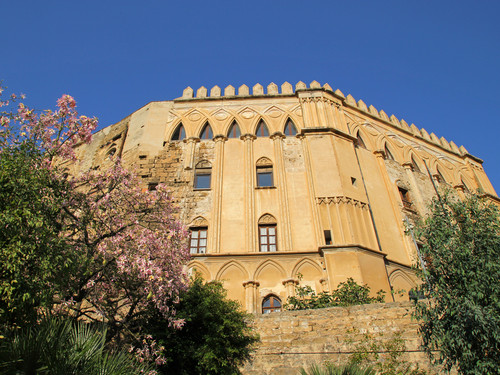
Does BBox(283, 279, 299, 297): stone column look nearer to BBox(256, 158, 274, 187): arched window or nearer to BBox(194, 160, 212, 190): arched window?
BBox(256, 158, 274, 187): arched window

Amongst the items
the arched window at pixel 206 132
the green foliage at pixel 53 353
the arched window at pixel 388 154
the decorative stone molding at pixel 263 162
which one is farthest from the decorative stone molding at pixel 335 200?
the green foliage at pixel 53 353

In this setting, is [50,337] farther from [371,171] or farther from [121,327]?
[371,171]

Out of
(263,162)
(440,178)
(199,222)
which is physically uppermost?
(440,178)

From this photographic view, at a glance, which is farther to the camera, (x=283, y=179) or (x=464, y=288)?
(x=283, y=179)

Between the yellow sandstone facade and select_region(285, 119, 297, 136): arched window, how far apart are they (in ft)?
0.16

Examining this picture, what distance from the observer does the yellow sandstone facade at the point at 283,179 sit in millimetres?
14781

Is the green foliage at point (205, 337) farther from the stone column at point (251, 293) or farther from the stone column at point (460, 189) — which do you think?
the stone column at point (460, 189)

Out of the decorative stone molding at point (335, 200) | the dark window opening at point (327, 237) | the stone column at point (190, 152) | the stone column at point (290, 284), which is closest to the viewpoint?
the stone column at point (290, 284)

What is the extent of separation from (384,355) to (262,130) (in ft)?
40.7

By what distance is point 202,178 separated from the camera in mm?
17828

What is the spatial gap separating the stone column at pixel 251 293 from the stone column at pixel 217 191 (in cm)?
178

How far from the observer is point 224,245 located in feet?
51.1

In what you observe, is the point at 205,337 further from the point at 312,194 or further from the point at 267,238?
the point at 312,194

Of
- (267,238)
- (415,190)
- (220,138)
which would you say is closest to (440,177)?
(415,190)
